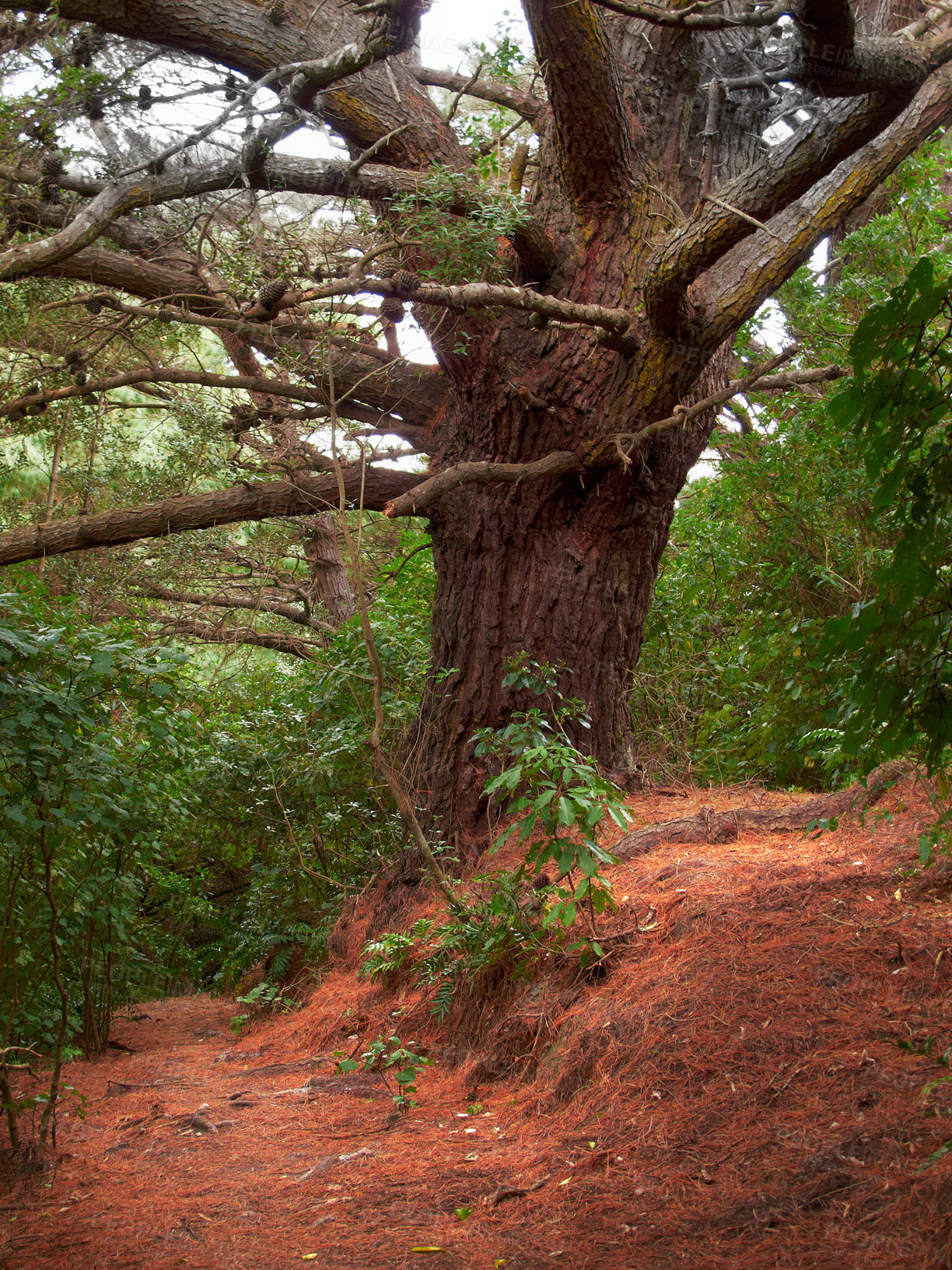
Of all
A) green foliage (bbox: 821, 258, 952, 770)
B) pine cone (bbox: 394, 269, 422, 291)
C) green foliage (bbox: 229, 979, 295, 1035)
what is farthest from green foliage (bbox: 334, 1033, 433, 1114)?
pine cone (bbox: 394, 269, 422, 291)

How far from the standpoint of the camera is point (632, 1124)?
10.2 ft

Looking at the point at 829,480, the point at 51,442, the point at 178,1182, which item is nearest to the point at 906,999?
the point at 178,1182

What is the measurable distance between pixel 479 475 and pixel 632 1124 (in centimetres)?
350

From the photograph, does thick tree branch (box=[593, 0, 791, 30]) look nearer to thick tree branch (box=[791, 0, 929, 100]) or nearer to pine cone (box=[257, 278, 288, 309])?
thick tree branch (box=[791, 0, 929, 100])

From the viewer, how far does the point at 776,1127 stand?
2.78 meters

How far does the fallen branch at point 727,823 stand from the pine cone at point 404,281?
3.04 m

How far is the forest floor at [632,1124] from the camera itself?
250 centimetres

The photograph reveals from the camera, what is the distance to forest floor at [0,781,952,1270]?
250 centimetres

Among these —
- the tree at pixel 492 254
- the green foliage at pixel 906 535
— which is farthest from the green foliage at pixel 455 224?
the green foliage at pixel 906 535

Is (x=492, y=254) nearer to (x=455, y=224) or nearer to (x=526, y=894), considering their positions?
(x=455, y=224)

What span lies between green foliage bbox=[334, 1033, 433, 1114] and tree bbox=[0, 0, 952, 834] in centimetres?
165

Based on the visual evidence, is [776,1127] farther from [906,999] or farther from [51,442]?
[51,442]

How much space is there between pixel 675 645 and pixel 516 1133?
4787mm

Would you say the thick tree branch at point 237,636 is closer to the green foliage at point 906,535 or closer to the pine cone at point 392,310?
the pine cone at point 392,310
